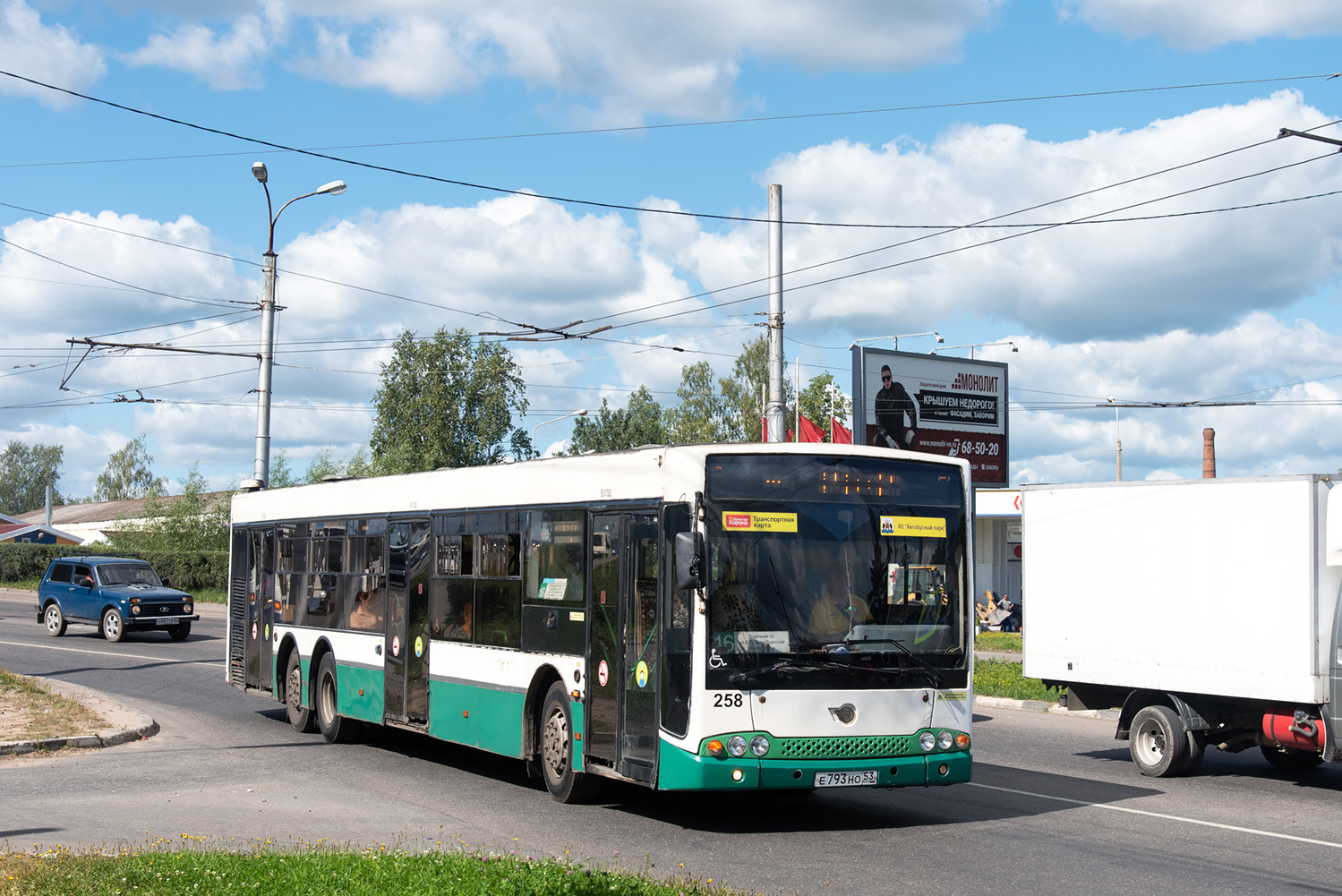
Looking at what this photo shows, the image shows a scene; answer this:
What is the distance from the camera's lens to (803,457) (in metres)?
9.80

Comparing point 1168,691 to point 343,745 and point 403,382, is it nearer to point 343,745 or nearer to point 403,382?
point 343,745

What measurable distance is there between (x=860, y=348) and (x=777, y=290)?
11.1 m

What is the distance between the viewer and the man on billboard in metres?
32.3

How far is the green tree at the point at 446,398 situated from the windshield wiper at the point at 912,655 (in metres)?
76.7

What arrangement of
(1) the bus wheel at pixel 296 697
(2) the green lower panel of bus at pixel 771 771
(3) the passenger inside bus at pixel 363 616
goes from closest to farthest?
(2) the green lower panel of bus at pixel 771 771 → (3) the passenger inside bus at pixel 363 616 → (1) the bus wheel at pixel 296 697

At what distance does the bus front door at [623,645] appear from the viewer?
971 cm

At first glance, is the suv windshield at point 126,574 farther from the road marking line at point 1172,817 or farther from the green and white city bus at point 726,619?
the road marking line at point 1172,817

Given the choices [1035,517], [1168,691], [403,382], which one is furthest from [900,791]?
[403,382]

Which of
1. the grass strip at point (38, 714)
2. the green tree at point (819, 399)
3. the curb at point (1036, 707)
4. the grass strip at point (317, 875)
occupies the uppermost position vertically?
the green tree at point (819, 399)

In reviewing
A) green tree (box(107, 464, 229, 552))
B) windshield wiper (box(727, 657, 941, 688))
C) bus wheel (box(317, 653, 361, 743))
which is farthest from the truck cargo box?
green tree (box(107, 464, 229, 552))

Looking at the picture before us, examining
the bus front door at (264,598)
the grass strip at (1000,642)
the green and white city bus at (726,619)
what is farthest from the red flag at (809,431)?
the green and white city bus at (726,619)

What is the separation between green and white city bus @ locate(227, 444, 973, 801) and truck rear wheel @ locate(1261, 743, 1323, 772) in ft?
16.0

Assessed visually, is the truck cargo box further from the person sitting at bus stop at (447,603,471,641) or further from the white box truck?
the person sitting at bus stop at (447,603,471,641)

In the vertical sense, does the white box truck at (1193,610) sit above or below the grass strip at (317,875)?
above
